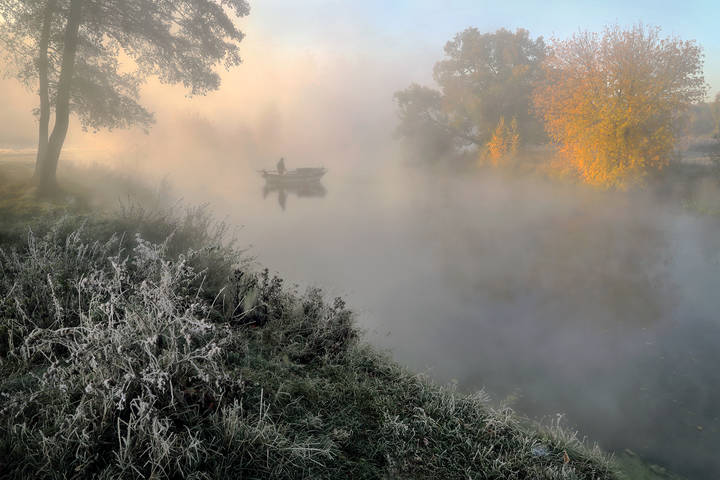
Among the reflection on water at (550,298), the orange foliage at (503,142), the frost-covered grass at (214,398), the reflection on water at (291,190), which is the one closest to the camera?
the frost-covered grass at (214,398)

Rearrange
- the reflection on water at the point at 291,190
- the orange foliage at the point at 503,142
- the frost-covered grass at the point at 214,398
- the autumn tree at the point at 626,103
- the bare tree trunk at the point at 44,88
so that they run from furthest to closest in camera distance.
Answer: the orange foliage at the point at 503,142 < the reflection on water at the point at 291,190 < the autumn tree at the point at 626,103 < the bare tree trunk at the point at 44,88 < the frost-covered grass at the point at 214,398

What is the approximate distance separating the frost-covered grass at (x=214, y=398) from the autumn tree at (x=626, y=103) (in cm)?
2505

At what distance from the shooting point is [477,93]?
1554 inches

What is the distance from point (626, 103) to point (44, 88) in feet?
99.0

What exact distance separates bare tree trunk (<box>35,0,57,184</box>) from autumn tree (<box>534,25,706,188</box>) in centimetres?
2835

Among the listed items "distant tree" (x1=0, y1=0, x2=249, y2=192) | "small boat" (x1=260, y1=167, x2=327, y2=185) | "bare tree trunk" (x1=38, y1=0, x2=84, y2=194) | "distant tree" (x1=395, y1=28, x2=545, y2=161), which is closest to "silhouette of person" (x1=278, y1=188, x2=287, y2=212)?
"small boat" (x1=260, y1=167, x2=327, y2=185)

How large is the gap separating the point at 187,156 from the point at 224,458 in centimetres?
3640

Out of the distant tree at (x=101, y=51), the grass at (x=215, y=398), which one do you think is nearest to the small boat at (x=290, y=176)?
the distant tree at (x=101, y=51)

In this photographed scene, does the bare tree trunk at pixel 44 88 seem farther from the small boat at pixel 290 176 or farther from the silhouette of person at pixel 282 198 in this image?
the small boat at pixel 290 176

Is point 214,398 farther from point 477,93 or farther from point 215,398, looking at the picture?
point 477,93

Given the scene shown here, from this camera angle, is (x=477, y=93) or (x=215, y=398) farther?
(x=477, y=93)

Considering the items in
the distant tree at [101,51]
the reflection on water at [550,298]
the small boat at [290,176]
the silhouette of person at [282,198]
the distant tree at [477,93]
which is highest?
the distant tree at [477,93]

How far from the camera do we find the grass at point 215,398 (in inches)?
122

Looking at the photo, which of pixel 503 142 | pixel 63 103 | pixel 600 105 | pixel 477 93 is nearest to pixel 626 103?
pixel 600 105
